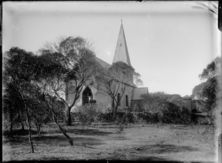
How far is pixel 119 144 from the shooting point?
16.7 feet

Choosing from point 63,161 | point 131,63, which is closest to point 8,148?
point 63,161

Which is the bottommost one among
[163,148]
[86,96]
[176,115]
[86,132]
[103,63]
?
[163,148]

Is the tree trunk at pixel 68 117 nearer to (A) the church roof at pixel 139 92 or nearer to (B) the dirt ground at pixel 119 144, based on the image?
(B) the dirt ground at pixel 119 144

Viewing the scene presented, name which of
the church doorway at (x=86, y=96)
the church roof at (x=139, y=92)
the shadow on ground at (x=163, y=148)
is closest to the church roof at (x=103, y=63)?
the church doorway at (x=86, y=96)

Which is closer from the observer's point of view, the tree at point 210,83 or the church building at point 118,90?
the tree at point 210,83

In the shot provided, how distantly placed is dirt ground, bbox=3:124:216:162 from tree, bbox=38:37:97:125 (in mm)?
548

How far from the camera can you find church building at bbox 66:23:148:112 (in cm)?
518

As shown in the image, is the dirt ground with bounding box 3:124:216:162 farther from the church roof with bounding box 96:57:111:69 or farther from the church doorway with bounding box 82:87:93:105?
the church roof with bounding box 96:57:111:69

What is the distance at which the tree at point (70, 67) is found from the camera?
16.8 feet

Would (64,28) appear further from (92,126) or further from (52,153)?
(52,153)

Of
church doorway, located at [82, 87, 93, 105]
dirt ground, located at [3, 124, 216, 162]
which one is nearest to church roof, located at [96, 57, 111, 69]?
church doorway, located at [82, 87, 93, 105]

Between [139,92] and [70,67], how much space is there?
6.12 feet

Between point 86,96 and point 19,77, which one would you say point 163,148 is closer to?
point 86,96

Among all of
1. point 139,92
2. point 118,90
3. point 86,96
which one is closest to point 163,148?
point 139,92
